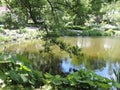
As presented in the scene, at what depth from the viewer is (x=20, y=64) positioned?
22.9 ft

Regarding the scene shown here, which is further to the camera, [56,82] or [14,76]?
[56,82]

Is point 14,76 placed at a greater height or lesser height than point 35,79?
greater

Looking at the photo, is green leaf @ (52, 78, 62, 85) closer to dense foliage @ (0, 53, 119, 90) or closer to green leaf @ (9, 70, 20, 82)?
dense foliage @ (0, 53, 119, 90)

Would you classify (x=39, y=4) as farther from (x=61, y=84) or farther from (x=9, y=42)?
(x=9, y=42)

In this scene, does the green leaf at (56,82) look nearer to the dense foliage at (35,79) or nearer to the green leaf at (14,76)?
the dense foliage at (35,79)

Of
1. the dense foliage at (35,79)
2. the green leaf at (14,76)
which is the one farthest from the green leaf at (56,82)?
the green leaf at (14,76)

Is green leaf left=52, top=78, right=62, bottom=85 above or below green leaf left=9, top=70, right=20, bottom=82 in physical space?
below

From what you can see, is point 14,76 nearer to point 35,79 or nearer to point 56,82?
point 35,79

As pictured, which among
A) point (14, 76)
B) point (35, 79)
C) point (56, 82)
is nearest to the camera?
→ point (14, 76)

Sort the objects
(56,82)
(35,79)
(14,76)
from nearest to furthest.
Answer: (14,76) < (56,82) < (35,79)

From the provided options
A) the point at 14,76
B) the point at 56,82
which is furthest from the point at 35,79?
the point at 14,76

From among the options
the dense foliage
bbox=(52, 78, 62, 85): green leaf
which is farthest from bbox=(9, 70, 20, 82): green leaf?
bbox=(52, 78, 62, 85): green leaf

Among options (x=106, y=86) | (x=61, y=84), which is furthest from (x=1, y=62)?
(x=106, y=86)

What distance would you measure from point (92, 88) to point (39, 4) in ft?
18.5
